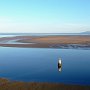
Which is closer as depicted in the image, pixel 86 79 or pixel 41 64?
pixel 86 79

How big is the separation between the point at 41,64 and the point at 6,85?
930 centimetres

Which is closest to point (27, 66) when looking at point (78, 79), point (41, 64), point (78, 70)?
point (41, 64)

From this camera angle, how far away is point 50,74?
21578 mm

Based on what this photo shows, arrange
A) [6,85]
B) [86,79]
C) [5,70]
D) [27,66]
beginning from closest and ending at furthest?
[6,85] → [86,79] → [5,70] → [27,66]

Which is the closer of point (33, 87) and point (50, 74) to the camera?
point (33, 87)

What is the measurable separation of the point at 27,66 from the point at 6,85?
792 centimetres

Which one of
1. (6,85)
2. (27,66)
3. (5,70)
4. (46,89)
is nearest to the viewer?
(46,89)

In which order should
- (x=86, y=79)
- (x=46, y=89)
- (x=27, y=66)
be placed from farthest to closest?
(x=27, y=66) < (x=86, y=79) < (x=46, y=89)

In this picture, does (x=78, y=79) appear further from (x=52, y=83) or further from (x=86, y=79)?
(x=52, y=83)

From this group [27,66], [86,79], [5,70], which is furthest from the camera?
[27,66]

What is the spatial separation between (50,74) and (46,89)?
499 cm

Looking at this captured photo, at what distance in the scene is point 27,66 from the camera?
2550cm

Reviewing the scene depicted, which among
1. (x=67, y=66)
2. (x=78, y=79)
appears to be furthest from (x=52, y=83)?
(x=67, y=66)

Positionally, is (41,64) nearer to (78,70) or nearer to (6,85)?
(78,70)
